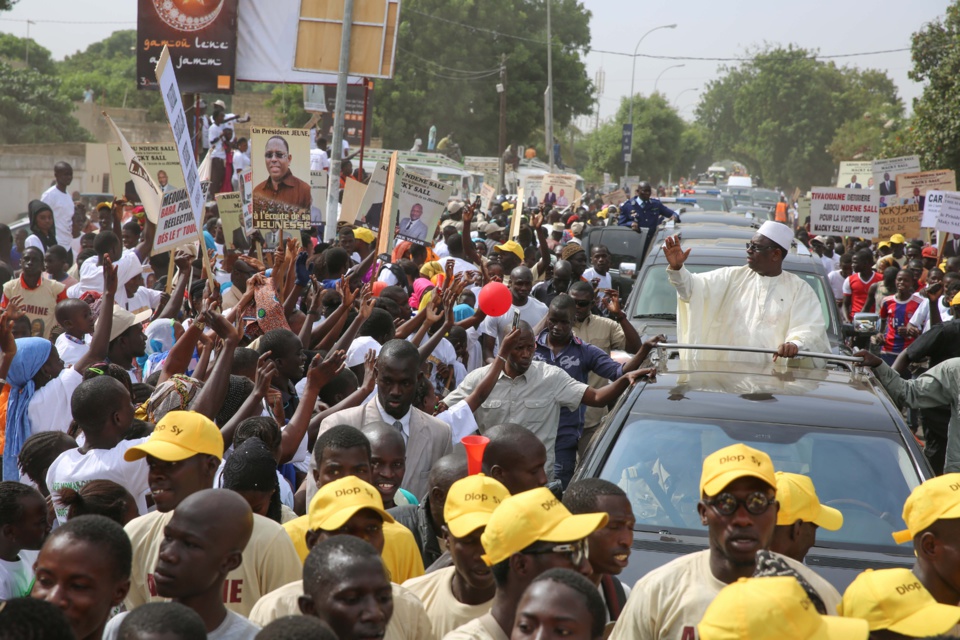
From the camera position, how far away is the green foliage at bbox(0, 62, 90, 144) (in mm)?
40062

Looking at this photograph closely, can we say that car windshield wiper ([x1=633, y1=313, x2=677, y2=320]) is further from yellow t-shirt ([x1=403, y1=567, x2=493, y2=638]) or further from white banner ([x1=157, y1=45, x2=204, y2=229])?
yellow t-shirt ([x1=403, y1=567, x2=493, y2=638])

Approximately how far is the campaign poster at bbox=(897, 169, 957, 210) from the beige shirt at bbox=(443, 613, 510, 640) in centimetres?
1672

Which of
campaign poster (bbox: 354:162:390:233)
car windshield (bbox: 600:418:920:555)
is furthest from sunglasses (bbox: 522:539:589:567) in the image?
campaign poster (bbox: 354:162:390:233)

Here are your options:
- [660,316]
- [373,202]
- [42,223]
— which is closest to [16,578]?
[660,316]

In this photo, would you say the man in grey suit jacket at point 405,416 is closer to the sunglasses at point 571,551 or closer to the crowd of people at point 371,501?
the crowd of people at point 371,501

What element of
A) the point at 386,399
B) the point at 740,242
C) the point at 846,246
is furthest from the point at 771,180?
the point at 386,399

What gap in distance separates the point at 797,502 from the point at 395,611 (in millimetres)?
1477

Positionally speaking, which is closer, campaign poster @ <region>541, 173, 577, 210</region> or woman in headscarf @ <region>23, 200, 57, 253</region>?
woman in headscarf @ <region>23, 200, 57, 253</region>

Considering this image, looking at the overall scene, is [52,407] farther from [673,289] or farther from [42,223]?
[42,223]

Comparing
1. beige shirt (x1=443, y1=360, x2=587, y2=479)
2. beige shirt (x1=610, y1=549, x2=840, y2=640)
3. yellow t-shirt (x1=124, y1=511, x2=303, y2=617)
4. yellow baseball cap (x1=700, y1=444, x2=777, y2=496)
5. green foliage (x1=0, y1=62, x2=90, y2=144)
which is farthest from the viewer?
green foliage (x1=0, y1=62, x2=90, y2=144)

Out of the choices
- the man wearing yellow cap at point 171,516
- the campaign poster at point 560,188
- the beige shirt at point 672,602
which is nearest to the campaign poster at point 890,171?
the campaign poster at point 560,188

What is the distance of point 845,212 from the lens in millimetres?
16672

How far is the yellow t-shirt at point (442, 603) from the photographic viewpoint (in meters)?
3.56

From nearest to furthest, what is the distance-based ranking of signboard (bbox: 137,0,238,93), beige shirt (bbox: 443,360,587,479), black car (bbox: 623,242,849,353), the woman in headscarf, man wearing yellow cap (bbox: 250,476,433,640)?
man wearing yellow cap (bbox: 250,476,433,640) → beige shirt (bbox: 443,360,587,479) → black car (bbox: 623,242,849,353) → the woman in headscarf → signboard (bbox: 137,0,238,93)
